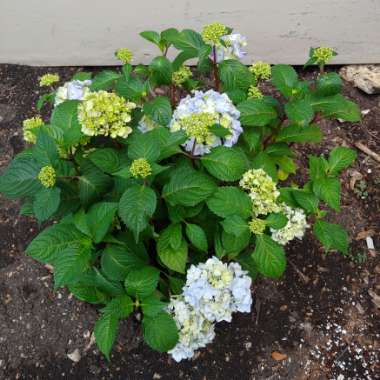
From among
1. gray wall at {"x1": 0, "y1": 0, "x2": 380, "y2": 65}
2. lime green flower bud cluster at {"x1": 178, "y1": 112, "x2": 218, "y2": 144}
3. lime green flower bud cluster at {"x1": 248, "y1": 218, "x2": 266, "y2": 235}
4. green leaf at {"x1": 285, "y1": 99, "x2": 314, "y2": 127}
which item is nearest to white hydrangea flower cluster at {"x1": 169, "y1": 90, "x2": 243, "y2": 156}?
lime green flower bud cluster at {"x1": 178, "y1": 112, "x2": 218, "y2": 144}

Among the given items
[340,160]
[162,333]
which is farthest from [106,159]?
[340,160]

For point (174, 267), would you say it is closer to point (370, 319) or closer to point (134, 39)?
point (370, 319)

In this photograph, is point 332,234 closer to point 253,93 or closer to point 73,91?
point 253,93

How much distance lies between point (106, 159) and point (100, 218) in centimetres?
22

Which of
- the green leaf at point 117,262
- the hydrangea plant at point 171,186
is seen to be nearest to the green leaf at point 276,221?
the hydrangea plant at point 171,186

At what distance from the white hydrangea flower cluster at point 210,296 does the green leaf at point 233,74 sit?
0.75 meters

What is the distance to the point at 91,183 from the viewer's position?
171 cm

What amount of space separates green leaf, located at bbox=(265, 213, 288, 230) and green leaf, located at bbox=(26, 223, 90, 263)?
2.27 ft

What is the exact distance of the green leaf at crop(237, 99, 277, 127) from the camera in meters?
1.91

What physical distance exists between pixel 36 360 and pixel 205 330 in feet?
3.47

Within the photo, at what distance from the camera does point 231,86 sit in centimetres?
197

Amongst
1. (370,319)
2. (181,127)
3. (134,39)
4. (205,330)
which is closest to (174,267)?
(205,330)

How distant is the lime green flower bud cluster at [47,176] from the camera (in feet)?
5.04

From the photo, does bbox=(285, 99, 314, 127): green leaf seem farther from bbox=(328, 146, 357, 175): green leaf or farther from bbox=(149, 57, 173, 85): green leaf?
bbox=(149, 57, 173, 85): green leaf
